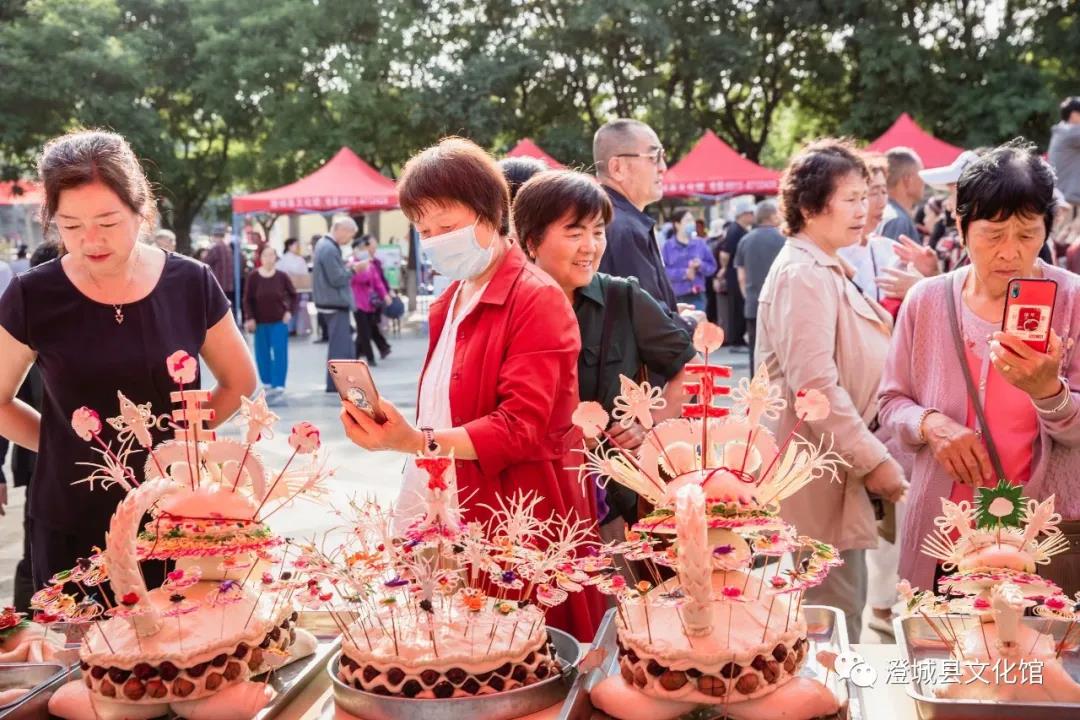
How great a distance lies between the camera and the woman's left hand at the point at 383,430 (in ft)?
7.28

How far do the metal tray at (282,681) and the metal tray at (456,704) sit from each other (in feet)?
0.33

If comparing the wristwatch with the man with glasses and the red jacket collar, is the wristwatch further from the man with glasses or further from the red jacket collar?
the man with glasses

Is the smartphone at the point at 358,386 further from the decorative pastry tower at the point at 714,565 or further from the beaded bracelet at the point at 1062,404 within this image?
the beaded bracelet at the point at 1062,404

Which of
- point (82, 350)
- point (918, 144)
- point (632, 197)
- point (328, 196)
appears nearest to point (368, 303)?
point (328, 196)

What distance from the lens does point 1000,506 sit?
189 centimetres

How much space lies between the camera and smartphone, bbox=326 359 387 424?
212 cm

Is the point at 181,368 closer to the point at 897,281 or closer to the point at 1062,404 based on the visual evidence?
the point at 1062,404

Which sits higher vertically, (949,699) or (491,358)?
(491,358)

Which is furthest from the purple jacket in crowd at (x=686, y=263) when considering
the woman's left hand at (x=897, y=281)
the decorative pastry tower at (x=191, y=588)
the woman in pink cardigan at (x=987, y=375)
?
the decorative pastry tower at (x=191, y=588)

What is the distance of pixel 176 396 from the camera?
2020 mm

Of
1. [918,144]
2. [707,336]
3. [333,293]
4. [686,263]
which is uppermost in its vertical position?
[918,144]

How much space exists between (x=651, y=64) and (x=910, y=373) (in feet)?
77.3

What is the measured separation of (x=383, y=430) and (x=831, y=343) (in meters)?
1.56

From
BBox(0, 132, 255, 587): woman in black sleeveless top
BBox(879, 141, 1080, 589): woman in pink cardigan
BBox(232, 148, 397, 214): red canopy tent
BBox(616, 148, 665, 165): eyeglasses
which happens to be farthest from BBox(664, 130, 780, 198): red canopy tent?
BBox(0, 132, 255, 587): woman in black sleeveless top
